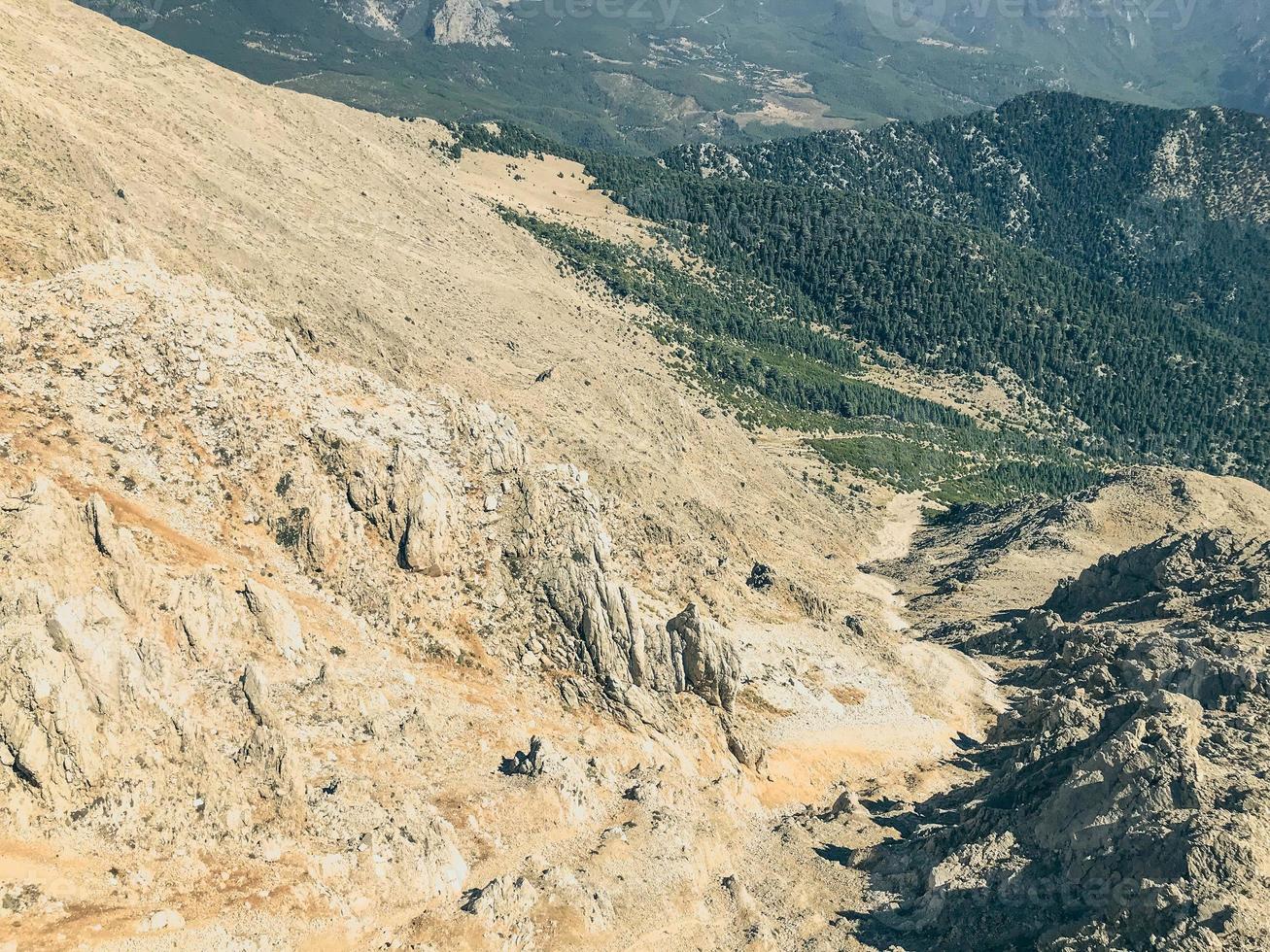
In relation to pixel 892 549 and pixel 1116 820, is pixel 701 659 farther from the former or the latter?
pixel 892 549

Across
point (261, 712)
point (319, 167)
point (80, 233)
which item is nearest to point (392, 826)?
point (261, 712)

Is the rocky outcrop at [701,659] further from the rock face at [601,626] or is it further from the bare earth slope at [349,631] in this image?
the bare earth slope at [349,631]

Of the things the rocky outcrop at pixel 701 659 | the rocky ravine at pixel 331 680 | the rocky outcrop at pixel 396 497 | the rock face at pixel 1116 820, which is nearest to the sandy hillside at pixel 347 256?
the rocky ravine at pixel 331 680

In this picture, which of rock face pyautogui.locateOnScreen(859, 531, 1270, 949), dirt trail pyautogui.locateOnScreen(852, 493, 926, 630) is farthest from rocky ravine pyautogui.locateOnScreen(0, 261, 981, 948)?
dirt trail pyautogui.locateOnScreen(852, 493, 926, 630)

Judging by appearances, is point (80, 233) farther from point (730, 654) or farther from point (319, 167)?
point (319, 167)

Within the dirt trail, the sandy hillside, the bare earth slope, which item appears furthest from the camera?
the dirt trail

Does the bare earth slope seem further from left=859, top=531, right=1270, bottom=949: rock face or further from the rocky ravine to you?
left=859, top=531, right=1270, bottom=949: rock face

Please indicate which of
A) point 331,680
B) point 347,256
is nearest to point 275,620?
point 331,680

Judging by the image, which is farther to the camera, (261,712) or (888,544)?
(888,544)
